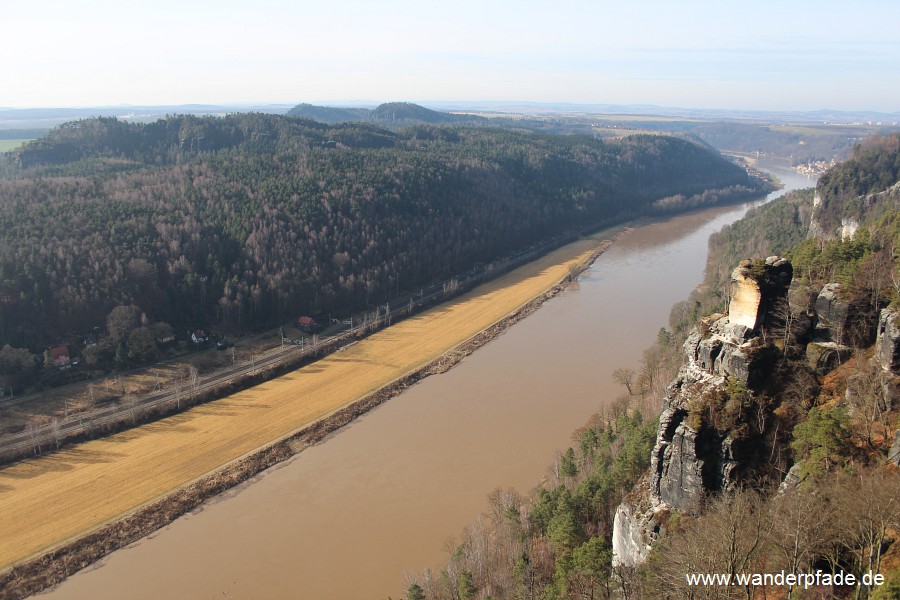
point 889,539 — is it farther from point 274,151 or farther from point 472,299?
point 274,151

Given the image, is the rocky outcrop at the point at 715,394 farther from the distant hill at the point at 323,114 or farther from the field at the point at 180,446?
the distant hill at the point at 323,114

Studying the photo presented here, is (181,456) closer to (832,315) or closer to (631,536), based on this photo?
(631,536)

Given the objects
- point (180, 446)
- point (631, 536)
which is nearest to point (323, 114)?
point (180, 446)

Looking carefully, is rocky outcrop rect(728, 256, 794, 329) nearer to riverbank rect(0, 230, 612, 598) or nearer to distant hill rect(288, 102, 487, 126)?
riverbank rect(0, 230, 612, 598)

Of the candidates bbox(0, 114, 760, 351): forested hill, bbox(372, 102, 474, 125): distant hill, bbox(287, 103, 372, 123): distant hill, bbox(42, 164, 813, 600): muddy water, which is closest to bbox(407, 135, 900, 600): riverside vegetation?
bbox(42, 164, 813, 600): muddy water

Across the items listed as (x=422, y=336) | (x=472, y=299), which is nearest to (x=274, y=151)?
(x=472, y=299)

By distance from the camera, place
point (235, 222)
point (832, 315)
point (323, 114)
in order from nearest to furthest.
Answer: point (832, 315) < point (235, 222) < point (323, 114)
